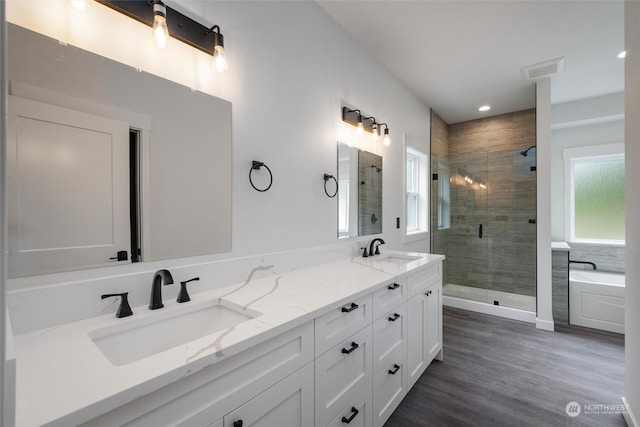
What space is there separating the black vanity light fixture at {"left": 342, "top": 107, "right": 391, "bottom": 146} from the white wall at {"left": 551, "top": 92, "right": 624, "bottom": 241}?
2.80 metres

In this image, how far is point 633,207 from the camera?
5.02 feet

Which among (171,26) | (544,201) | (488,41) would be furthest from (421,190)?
(171,26)

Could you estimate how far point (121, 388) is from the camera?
57 centimetres

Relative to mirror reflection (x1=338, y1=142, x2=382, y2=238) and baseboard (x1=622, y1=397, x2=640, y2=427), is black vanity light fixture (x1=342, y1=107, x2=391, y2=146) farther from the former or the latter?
baseboard (x1=622, y1=397, x2=640, y2=427)

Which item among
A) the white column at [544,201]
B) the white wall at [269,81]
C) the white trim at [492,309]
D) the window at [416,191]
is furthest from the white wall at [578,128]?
the white wall at [269,81]

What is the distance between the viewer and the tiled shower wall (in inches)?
137

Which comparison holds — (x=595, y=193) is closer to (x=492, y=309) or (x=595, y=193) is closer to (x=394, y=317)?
(x=492, y=309)

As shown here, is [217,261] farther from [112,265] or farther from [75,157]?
[75,157]

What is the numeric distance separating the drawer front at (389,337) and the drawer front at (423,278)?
16 cm

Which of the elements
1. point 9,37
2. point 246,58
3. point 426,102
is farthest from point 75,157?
point 426,102

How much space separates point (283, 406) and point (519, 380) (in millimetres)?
2033

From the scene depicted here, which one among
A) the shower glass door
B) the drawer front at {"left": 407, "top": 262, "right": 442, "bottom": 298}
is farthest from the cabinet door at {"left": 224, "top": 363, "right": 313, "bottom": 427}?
the shower glass door

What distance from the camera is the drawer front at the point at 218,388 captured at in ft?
2.07

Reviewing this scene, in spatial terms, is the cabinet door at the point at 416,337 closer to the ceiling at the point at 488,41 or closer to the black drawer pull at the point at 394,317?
the black drawer pull at the point at 394,317
